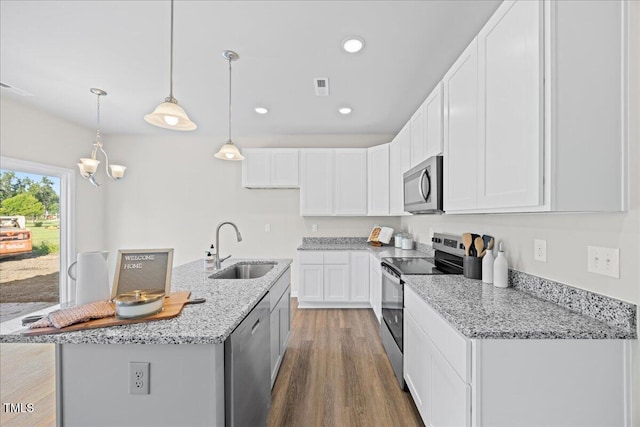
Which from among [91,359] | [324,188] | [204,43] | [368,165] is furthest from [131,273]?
[368,165]

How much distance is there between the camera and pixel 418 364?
1709 millimetres

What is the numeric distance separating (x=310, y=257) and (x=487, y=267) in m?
2.40

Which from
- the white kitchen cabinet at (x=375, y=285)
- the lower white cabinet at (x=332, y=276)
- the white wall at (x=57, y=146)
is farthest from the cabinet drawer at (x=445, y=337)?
the white wall at (x=57, y=146)

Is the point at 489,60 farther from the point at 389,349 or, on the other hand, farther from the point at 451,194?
the point at 389,349

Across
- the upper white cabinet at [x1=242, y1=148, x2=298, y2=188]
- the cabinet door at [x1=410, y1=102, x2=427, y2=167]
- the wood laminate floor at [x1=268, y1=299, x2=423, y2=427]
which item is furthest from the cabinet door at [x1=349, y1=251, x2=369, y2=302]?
the cabinet door at [x1=410, y1=102, x2=427, y2=167]

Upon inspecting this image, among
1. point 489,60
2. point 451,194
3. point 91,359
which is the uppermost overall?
point 489,60

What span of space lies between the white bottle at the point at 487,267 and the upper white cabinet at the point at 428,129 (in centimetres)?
75

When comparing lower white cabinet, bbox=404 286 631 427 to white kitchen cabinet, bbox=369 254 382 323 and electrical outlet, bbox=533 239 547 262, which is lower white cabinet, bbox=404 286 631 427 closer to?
electrical outlet, bbox=533 239 547 262

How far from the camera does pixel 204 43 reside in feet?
7.21

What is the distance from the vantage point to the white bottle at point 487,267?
5.83 ft

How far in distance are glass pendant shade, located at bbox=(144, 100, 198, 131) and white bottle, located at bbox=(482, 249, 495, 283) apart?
2006 mm

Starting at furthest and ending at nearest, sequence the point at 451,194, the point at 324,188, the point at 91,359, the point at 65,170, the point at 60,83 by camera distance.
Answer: the point at 324,188
the point at 65,170
the point at 60,83
the point at 451,194
the point at 91,359

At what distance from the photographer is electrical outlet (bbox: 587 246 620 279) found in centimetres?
110

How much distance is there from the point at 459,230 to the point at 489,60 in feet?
4.96
